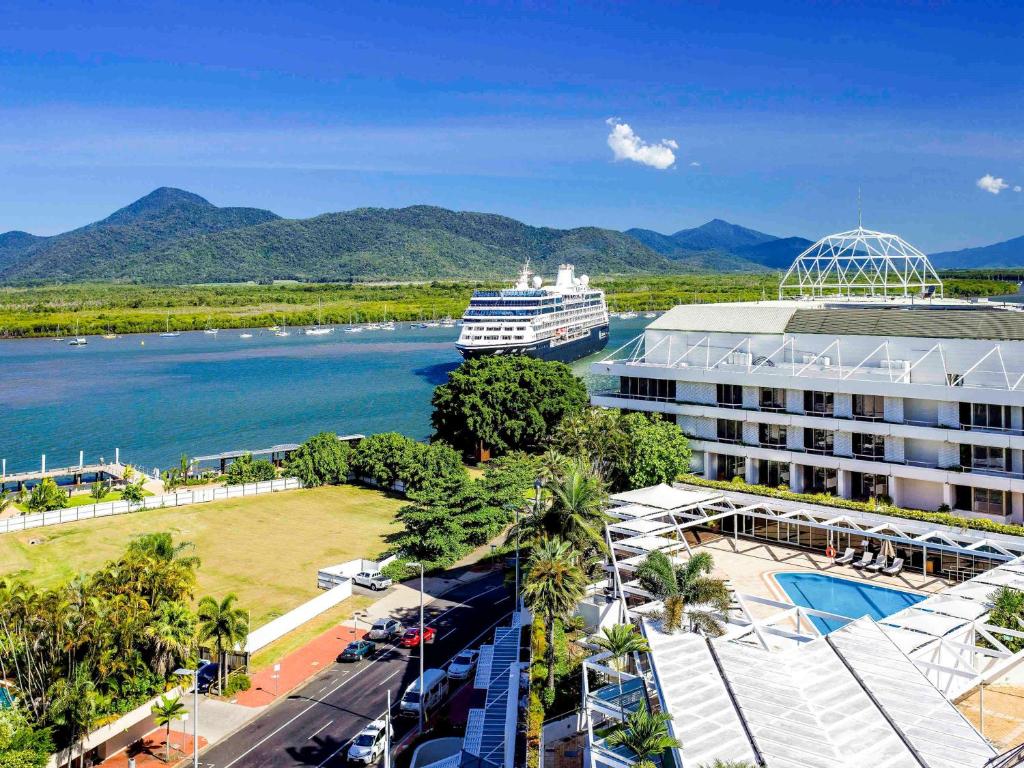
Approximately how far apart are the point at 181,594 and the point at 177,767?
5.91 metres

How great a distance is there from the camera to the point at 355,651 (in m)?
31.5

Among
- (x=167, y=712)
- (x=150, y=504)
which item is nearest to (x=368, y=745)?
(x=167, y=712)

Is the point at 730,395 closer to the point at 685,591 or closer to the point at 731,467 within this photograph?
the point at 731,467

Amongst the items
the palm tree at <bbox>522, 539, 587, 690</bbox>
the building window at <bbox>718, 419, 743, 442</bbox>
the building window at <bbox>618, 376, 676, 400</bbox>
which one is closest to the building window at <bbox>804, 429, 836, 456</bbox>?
the building window at <bbox>718, 419, 743, 442</bbox>

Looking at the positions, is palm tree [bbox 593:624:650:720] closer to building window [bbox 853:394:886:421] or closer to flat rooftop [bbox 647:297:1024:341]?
building window [bbox 853:394:886:421]

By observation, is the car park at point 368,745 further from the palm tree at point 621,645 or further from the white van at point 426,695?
the palm tree at point 621,645

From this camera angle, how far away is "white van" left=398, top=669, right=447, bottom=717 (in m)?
26.9

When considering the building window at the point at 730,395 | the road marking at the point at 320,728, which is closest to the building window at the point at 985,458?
the building window at the point at 730,395

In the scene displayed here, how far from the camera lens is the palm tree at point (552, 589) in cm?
2380

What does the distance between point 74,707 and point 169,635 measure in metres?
3.40

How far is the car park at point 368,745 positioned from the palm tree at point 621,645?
7535mm

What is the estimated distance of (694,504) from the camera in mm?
34406

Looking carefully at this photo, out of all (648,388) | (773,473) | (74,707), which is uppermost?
(648,388)

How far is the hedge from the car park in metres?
18.2
